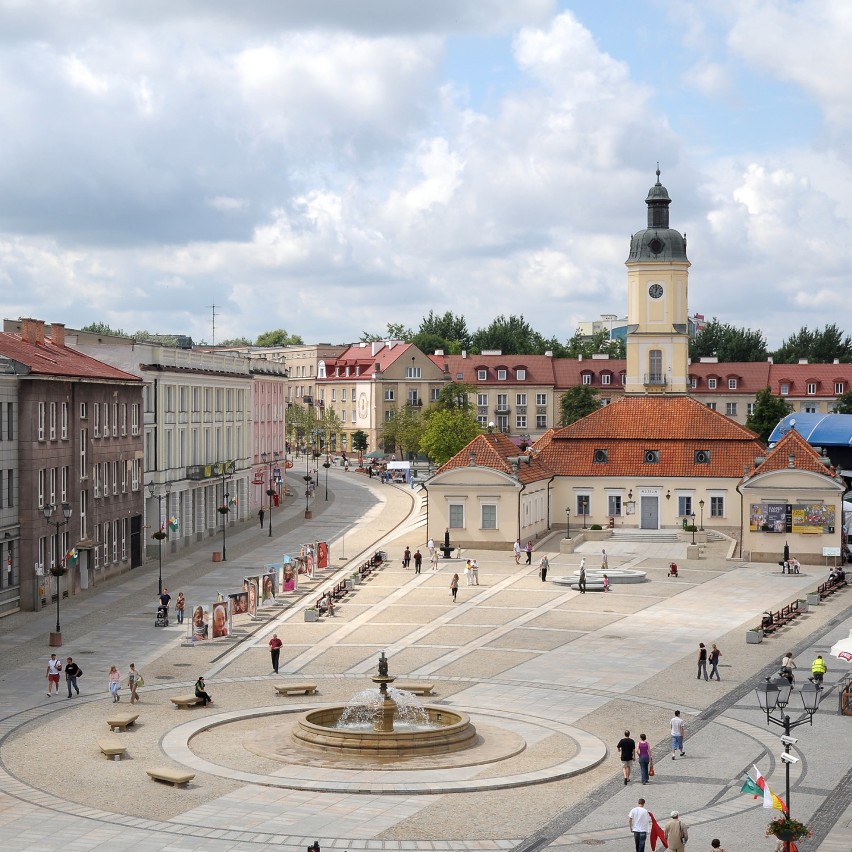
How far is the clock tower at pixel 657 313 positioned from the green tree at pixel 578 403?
5319 cm

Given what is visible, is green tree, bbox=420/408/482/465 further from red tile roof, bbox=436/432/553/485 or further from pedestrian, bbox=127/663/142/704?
pedestrian, bbox=127/663/142/704

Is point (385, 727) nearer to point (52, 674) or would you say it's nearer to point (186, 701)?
point (186, 701)

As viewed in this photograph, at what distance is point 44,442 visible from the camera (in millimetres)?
68562

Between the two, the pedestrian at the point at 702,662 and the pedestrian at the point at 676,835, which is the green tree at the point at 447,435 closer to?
the pedestrian at the point at 702,662

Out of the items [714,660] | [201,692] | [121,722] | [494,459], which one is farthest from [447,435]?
[121,722]

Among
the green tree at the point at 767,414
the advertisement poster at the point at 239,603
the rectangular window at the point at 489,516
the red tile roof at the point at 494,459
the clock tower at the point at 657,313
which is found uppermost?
the clock tower at the point at 657,313

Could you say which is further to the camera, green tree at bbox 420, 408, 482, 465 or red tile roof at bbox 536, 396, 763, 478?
green tree at bbox 420, 408, 482, 465

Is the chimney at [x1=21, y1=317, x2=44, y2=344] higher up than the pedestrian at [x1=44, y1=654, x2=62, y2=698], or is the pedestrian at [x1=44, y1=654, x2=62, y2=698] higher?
the chimney at [x1=21, y1=317, x2=44, y2=344]

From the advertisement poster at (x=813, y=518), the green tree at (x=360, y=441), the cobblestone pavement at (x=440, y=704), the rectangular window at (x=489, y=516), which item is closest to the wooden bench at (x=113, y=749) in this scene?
the cobblestone pavement at (x=440, y=704)

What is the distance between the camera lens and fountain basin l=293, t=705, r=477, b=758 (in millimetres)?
40125

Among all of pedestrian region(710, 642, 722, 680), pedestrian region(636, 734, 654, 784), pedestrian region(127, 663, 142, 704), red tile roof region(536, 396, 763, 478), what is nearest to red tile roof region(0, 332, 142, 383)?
pedestrian region(127, 663, 142, 704)

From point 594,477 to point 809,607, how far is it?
3099 cm

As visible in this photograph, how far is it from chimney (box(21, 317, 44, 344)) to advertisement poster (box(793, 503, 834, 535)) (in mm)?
42148

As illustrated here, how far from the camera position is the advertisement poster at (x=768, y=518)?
86.2 m
